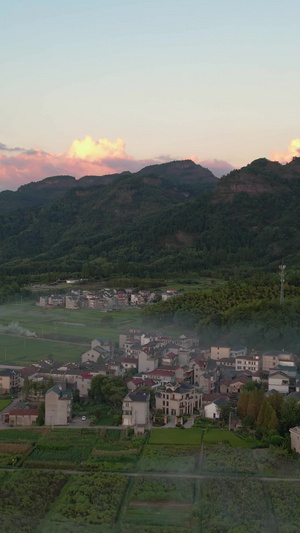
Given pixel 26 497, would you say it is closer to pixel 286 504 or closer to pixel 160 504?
pixel 160 504

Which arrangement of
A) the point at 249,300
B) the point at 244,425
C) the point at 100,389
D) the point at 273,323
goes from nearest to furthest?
the point at 244,425 < the point at 100,389 < the point at 273,323 < the point at 249,300

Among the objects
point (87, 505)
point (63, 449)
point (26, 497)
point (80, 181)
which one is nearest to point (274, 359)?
point (63, 449)

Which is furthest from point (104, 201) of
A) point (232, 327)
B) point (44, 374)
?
point (44, 374)

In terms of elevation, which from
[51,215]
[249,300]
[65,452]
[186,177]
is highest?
[186,177]

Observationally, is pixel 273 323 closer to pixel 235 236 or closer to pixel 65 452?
A: pixel 65 452

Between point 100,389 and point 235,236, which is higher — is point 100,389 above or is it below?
below

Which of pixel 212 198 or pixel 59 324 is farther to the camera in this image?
pixel 212 198

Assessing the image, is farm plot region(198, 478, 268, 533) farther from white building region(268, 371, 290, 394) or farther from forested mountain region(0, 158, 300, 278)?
forested mountain region(0, 158, 300, 278)
